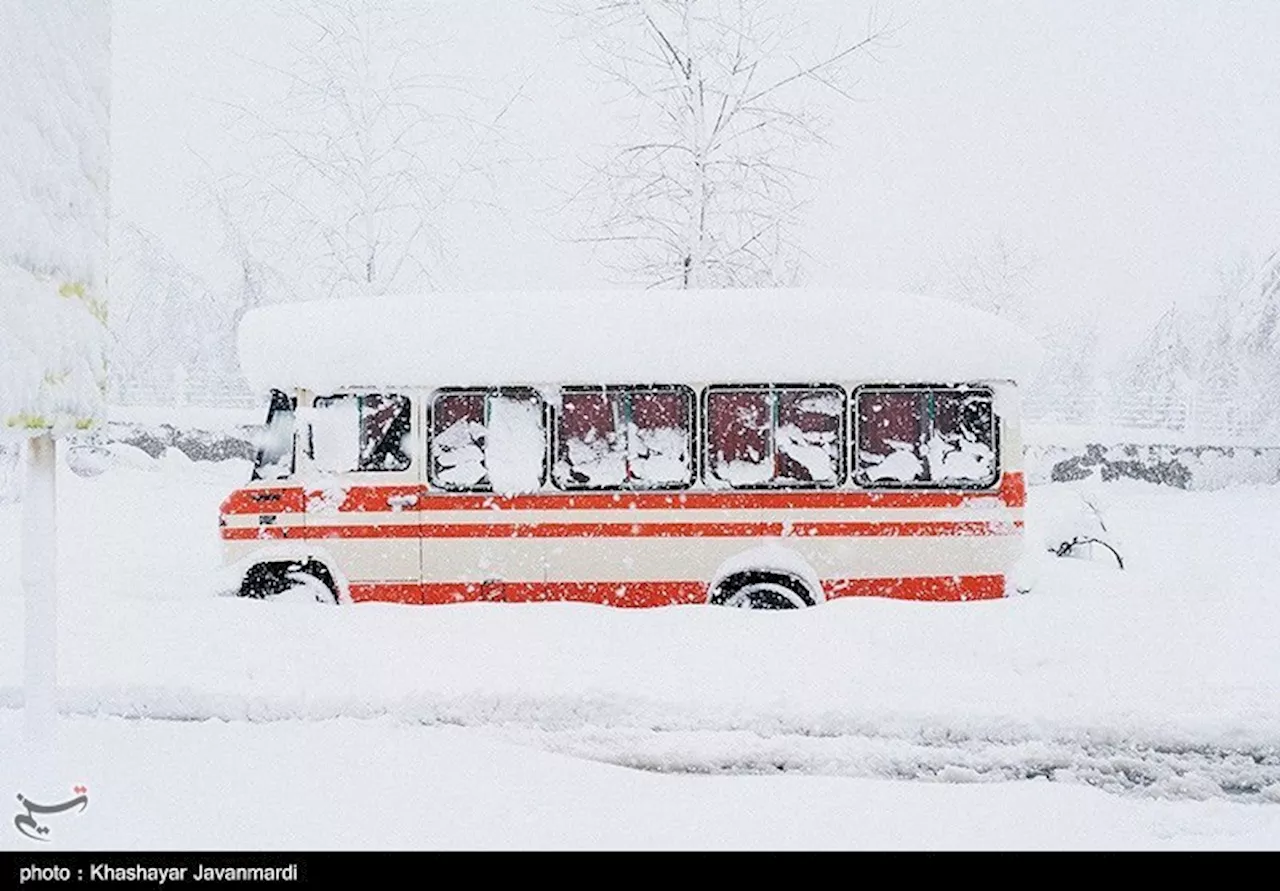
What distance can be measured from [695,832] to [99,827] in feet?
7.90

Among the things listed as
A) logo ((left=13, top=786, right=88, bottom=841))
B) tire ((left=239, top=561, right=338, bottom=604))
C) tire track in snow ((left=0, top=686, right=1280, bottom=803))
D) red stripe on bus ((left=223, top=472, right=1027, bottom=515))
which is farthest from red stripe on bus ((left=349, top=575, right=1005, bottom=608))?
logo ((left=13, top=786, right=88, bottom=841))

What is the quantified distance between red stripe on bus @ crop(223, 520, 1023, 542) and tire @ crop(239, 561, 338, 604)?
0.32 meters

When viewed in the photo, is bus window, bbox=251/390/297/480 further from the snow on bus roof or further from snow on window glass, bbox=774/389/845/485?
snow on window glass, bbox=774/389/845/485

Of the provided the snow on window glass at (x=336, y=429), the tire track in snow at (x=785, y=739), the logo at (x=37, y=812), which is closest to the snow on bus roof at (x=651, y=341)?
the snow on window glass at (x=336, y=429)

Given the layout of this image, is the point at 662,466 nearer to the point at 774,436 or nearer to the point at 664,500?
the point at 664,500

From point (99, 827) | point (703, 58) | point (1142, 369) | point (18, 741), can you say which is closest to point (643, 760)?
point (99, 827)

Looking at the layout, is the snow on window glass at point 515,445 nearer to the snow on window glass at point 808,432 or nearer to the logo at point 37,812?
the snow on window glass at point 808,432

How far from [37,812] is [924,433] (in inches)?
255

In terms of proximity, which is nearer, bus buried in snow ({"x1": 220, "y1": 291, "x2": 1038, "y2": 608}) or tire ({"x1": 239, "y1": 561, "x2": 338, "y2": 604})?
bus buried in snow ({"x1": 220, "y1": 291, "x2": 1038, "y2": 608})

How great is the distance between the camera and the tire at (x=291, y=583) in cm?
809

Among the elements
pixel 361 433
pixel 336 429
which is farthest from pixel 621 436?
pixel 336 429

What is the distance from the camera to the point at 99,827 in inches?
153

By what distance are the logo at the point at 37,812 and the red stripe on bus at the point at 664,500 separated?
13.3 feet

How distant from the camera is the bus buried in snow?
7.92 meters
